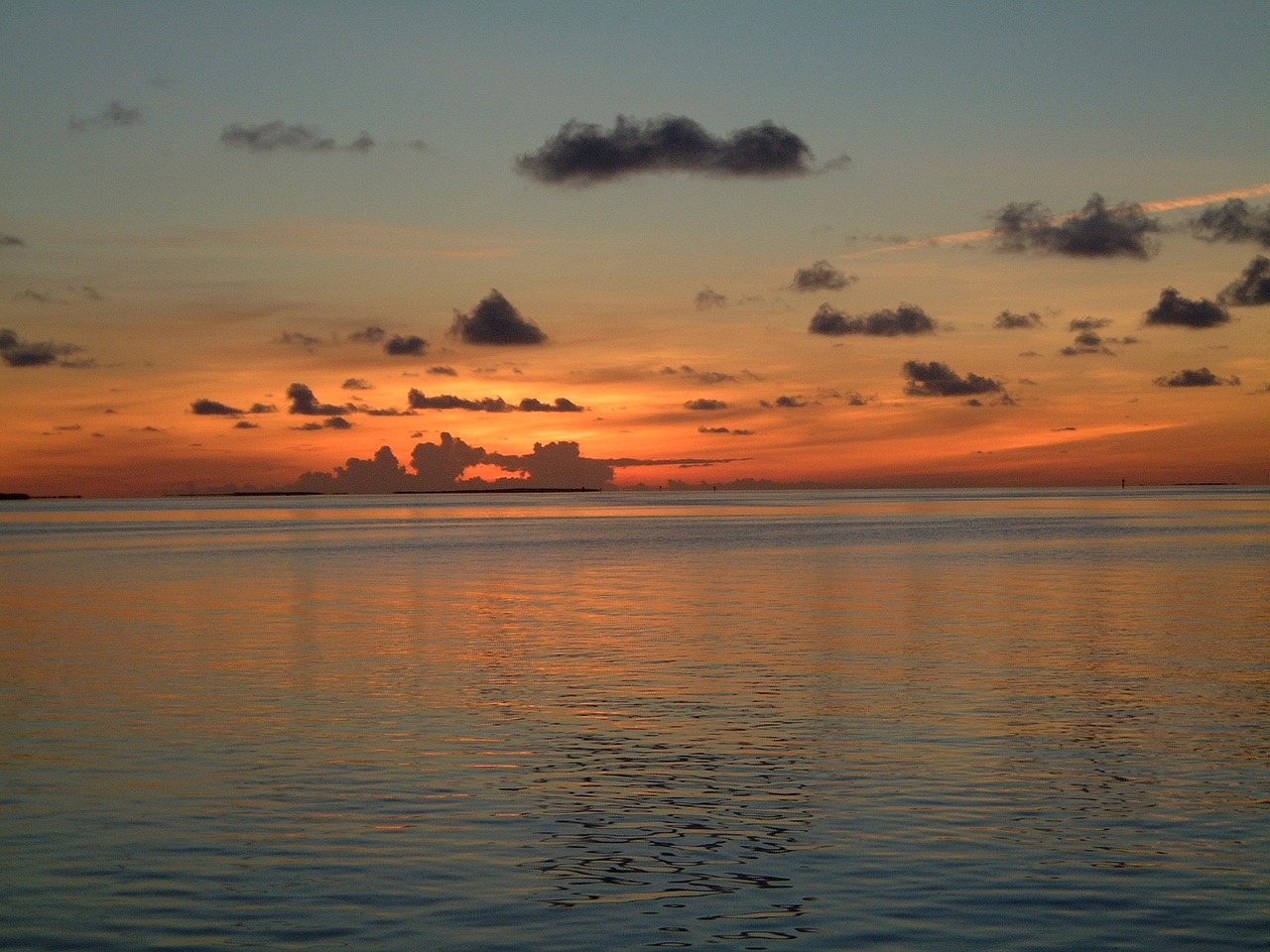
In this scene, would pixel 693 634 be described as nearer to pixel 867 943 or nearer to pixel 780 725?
pixel 780 725

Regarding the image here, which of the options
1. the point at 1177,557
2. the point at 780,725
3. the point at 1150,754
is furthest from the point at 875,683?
the point at 1177,557

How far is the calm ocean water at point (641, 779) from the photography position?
46.7 ft

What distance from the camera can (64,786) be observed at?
20609 millimetres

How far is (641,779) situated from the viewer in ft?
67.5


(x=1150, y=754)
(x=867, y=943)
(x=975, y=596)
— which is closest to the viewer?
(x=867, y=943)

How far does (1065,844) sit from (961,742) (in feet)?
20.9

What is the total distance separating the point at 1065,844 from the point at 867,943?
469 cm

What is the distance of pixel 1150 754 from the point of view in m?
22.3

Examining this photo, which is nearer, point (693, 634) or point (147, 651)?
point (147, 651)

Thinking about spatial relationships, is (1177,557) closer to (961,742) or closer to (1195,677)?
(1195,677)

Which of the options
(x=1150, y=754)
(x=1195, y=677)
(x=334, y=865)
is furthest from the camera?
(x=1195, y=677)

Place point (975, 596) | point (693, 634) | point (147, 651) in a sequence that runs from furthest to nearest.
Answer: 1. point (975, 596)
2. point (693, 634)
3. point (147, 651)

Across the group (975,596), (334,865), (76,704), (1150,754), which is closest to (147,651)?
(76,704)

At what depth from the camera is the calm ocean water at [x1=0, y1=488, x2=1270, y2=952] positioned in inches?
561
